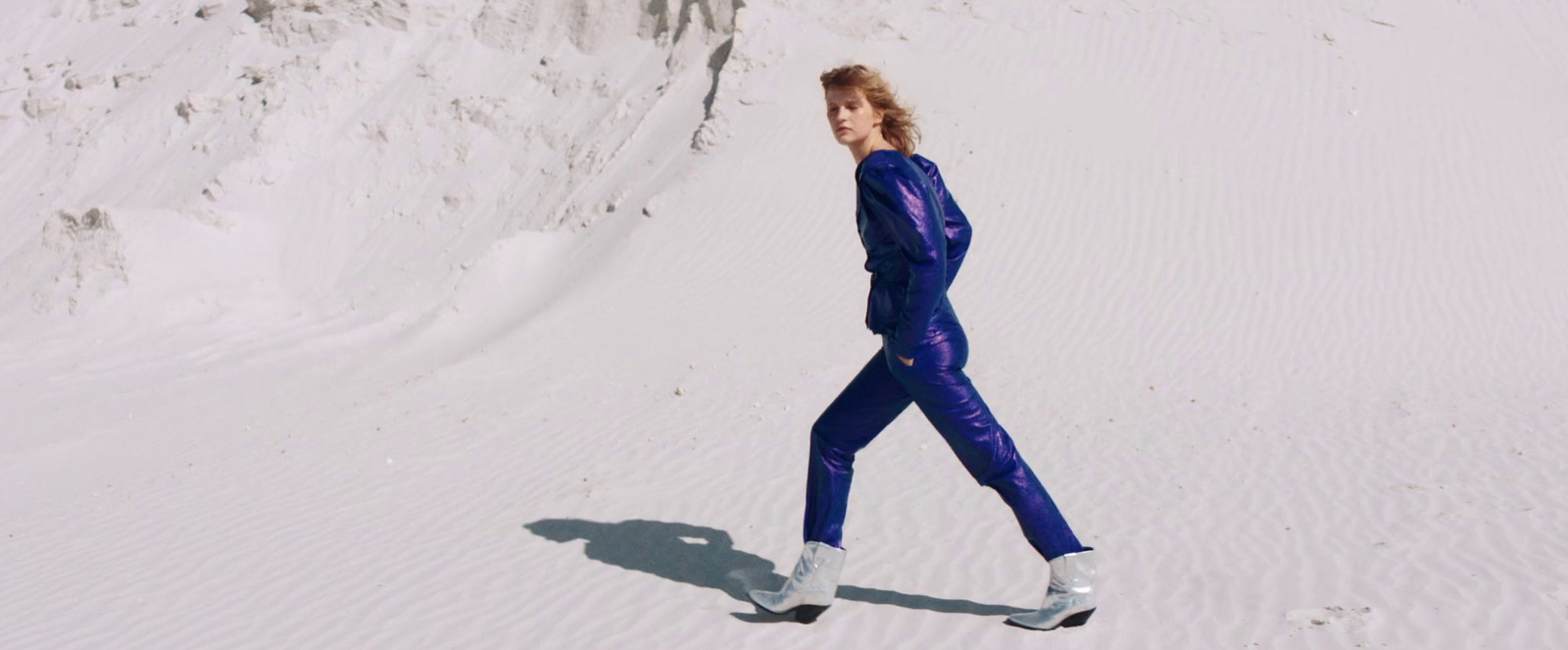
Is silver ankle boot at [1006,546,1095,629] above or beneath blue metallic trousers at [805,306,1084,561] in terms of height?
beneath

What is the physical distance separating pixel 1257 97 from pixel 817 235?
6.56 meters

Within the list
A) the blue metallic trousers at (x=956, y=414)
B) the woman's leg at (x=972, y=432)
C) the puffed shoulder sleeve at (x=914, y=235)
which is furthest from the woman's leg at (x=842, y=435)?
the puffed shoulder sleeve at (x=914, y=235)

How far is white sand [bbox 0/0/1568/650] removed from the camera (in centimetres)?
459

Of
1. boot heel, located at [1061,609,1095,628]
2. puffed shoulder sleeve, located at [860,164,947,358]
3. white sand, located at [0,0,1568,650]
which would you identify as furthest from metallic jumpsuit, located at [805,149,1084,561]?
white sand, located at [0,0,1568,650]

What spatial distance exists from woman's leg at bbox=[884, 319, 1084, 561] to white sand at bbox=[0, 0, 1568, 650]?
0.38 m

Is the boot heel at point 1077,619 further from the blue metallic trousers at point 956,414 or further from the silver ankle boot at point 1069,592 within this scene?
the blue metallic trousers at point 956,414

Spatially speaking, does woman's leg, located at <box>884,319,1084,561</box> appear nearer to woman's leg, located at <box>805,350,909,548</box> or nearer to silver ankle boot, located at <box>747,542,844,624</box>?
woman's leg, located at <box>805,350,909,548</box>

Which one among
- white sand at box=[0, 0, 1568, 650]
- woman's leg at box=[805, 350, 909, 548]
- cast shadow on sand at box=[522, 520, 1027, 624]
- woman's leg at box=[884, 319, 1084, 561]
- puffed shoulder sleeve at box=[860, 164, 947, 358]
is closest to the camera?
puffed shoulder sleeve at box=[860, 164, 947, 358]

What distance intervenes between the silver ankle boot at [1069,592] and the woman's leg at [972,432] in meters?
0.04

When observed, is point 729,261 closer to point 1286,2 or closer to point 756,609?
point 756,609

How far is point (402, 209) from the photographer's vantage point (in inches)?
587

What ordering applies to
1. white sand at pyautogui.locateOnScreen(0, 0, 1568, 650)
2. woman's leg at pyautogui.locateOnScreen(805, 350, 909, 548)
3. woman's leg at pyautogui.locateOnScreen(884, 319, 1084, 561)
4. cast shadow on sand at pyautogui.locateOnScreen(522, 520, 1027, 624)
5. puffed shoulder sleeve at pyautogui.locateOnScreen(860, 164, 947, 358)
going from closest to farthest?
puffed shoulder sleeve at pyautogui.locateOnScreen(860, 164, 947, 358) → woman's leg at pyautogui.locateOnScreen(884, 319, 1084, 561) → woman's leg at pyautogui.locateOnScreen(805, 350, 909, 548) → cast shadow on sand at pyautogui.locateOnScreen(522, 520, 1027, 624) → white sand at pyautogui.locateOnScreen(0, 0, 1568, 650)

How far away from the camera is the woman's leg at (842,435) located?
3.91 metres

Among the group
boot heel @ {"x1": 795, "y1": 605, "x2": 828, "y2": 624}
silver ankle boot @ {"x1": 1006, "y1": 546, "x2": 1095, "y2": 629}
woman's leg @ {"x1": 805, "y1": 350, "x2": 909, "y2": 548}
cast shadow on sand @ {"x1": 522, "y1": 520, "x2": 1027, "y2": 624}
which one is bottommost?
cast shadow on sand @ {"x1": 522, "y1": 520, "x2": 1027, "y2": 624}
